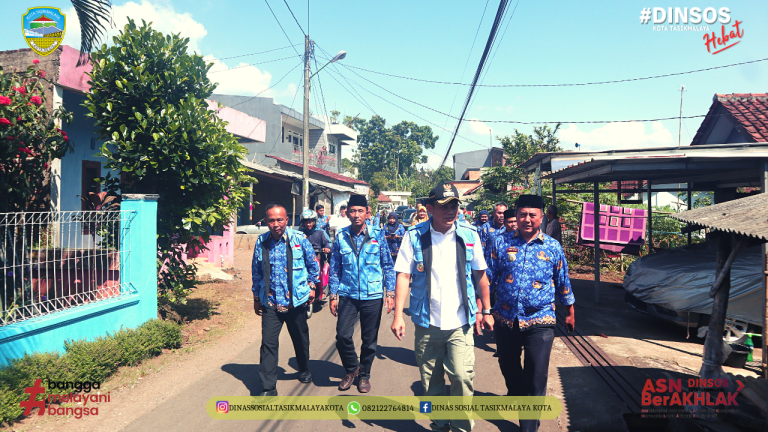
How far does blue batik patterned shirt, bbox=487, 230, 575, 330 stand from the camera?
356 centimetres

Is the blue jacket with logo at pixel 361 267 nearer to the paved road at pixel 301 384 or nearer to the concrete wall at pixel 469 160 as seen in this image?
the paved road at pixel 301 384

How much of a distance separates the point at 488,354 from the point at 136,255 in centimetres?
502

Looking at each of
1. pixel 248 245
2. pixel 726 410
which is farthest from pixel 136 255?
pixel 248 245

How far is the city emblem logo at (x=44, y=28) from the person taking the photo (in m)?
6.90

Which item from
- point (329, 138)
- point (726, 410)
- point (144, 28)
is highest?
point (329, 138)

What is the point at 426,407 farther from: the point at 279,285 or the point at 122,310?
the point at 122,310

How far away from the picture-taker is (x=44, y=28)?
23.5ft

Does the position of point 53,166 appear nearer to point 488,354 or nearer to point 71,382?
point 71,382

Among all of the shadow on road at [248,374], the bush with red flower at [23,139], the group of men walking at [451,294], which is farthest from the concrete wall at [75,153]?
the group of men walking at [451,294]

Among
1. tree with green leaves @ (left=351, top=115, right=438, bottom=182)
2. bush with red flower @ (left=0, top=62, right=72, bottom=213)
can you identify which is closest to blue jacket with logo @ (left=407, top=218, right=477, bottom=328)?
bush with red flower @ (left=0, top=62, right=72, bottom=213)

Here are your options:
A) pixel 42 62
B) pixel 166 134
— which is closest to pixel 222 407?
pixel 166 134

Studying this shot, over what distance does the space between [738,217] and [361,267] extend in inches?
133

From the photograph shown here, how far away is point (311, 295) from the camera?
182 inches

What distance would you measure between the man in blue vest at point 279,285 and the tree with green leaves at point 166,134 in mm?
2483
